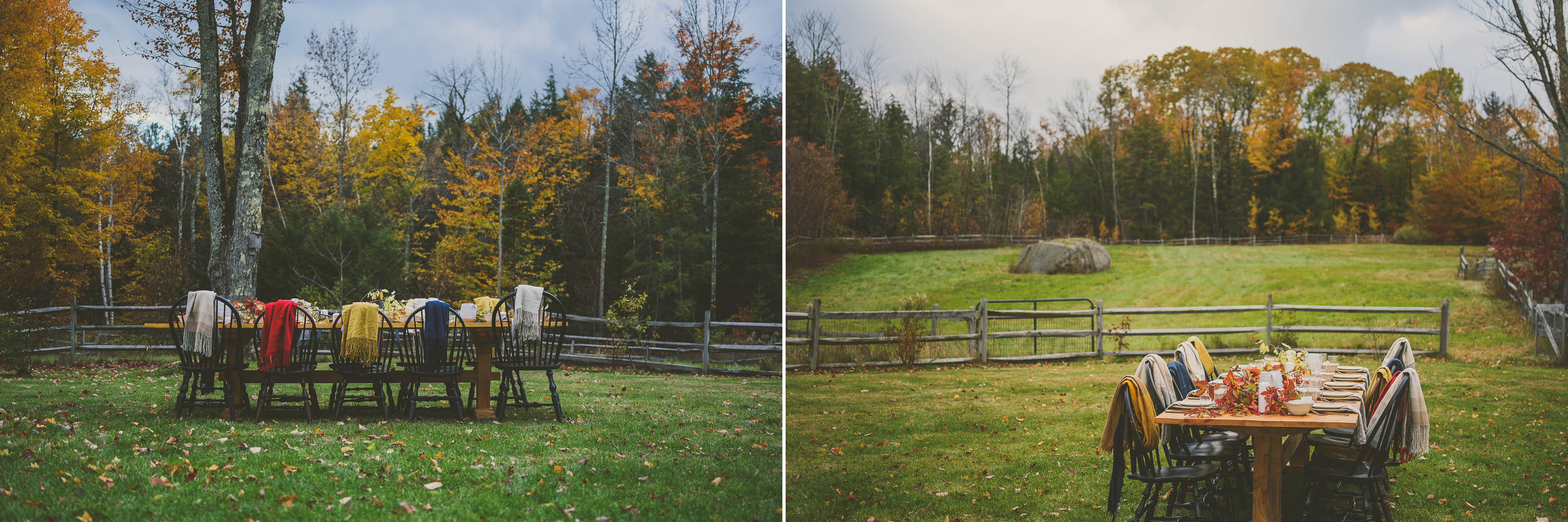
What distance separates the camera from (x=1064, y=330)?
8969mm

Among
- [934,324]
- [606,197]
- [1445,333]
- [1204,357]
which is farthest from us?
[606,197]

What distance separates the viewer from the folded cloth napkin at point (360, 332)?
4.18 metres

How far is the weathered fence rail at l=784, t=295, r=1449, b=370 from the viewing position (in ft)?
24.8

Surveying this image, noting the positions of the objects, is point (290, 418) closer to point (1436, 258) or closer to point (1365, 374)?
point (1365, 374)

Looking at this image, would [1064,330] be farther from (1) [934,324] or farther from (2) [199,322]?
(2) [199,322]

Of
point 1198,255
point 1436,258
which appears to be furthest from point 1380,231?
point 1198,255

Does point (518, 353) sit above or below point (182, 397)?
above

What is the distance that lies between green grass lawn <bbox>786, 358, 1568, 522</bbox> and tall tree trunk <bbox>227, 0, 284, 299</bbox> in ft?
15.3

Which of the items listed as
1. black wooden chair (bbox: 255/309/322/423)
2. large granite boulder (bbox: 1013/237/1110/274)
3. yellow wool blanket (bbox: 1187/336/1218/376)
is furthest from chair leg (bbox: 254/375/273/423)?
large granite boulder (bbox: 1013/237/1110/274)

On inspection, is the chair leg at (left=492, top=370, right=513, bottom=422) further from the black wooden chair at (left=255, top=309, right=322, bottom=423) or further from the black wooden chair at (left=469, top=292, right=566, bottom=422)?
the black wooden chair at (left=255, top=309, right=322, bottom=423)

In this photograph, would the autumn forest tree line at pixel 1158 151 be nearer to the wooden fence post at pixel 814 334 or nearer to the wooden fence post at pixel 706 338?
the wooden fence post at pixel 814 334

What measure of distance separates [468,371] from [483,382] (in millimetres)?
107

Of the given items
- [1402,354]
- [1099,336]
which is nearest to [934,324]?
[1099,336]

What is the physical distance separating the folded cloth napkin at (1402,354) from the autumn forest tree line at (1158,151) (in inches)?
112
